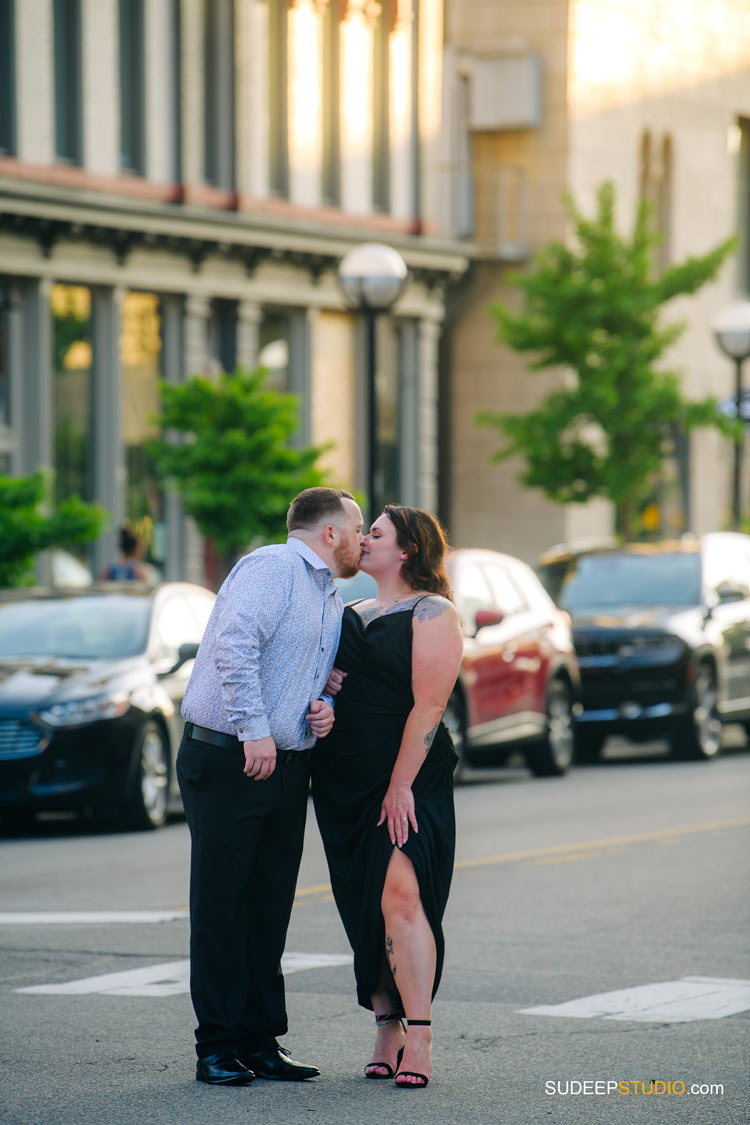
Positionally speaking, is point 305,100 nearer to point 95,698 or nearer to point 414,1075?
point 95,698

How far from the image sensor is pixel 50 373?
2736cm

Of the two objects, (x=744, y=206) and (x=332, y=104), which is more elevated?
(x=332, y=104)

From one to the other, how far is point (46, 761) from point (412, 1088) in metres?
7.34

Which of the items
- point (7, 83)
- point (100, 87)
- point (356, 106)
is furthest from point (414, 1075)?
point (356, 106)

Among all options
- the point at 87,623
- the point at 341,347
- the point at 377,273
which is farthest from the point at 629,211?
the point at 87,623

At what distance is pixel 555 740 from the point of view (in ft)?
61.4

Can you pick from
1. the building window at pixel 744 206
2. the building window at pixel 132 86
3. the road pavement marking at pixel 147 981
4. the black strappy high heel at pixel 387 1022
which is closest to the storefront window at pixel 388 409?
the building window at pixel 132 86

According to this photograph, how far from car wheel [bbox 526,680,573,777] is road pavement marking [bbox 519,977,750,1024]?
9938 millimetres

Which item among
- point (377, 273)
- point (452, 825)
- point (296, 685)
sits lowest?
point (452, 825)

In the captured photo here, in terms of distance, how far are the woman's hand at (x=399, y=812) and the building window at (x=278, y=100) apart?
25.0 metres

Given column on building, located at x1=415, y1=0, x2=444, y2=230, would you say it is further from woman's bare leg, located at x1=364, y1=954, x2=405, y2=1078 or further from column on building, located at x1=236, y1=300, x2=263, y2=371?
woman's bare leg, located at x1=364, y1=954, x2=405, y2=1078

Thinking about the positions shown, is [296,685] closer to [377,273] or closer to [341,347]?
[377,273]

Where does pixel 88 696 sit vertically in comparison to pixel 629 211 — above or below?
below

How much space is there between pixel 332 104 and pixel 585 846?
20677mm
